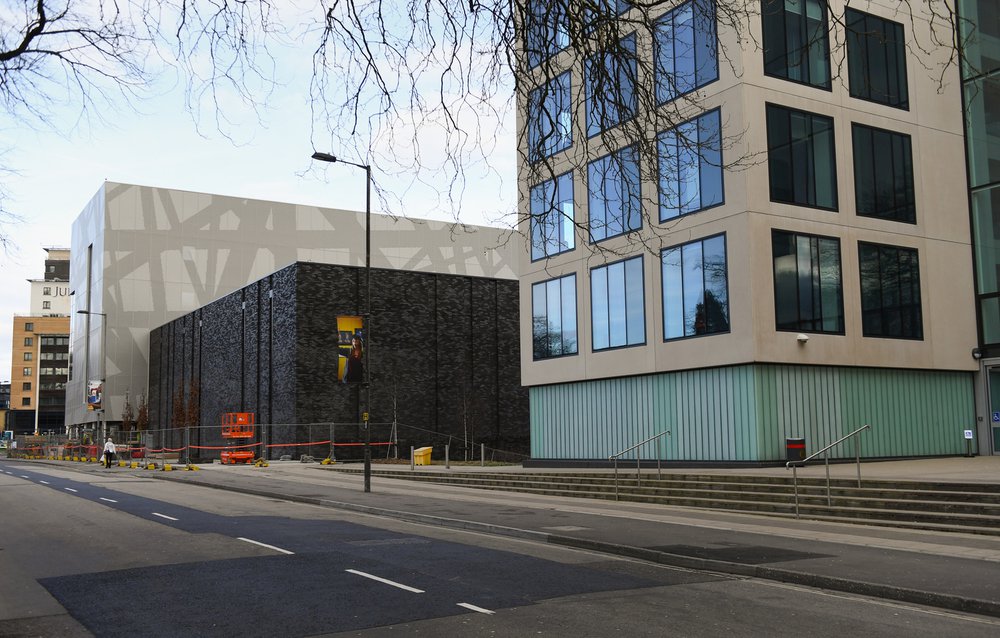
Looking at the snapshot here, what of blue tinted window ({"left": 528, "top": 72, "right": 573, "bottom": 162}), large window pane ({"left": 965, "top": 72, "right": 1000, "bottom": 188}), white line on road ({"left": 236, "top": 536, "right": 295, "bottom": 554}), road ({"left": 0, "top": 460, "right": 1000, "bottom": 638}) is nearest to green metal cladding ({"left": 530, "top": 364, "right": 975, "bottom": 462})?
large window pane ({"left": 965, "top": 72, "right": 1000, "bottom": 188})

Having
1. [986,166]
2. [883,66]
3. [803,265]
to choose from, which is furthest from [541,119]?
[986,166]

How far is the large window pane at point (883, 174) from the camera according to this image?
27938 mm

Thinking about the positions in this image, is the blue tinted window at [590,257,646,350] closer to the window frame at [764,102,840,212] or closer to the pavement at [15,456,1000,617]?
the window frame at [764,102,840,212]

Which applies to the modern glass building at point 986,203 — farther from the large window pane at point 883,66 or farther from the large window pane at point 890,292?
the large window pane at point 890,292

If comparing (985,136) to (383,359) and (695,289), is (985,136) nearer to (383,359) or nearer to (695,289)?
(695,289)

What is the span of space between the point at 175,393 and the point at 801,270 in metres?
54.3

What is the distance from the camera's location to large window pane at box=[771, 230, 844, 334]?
85.6ft

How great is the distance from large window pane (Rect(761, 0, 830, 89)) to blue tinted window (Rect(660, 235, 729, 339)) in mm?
5579

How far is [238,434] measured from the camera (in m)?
Result: 46.8

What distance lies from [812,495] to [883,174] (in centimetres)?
1410

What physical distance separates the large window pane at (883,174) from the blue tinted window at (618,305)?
7.43m

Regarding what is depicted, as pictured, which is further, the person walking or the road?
the person walking

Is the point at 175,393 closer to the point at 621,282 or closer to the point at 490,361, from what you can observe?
the point at 490,361

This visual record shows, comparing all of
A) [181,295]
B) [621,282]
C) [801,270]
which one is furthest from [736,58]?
[181,295]
